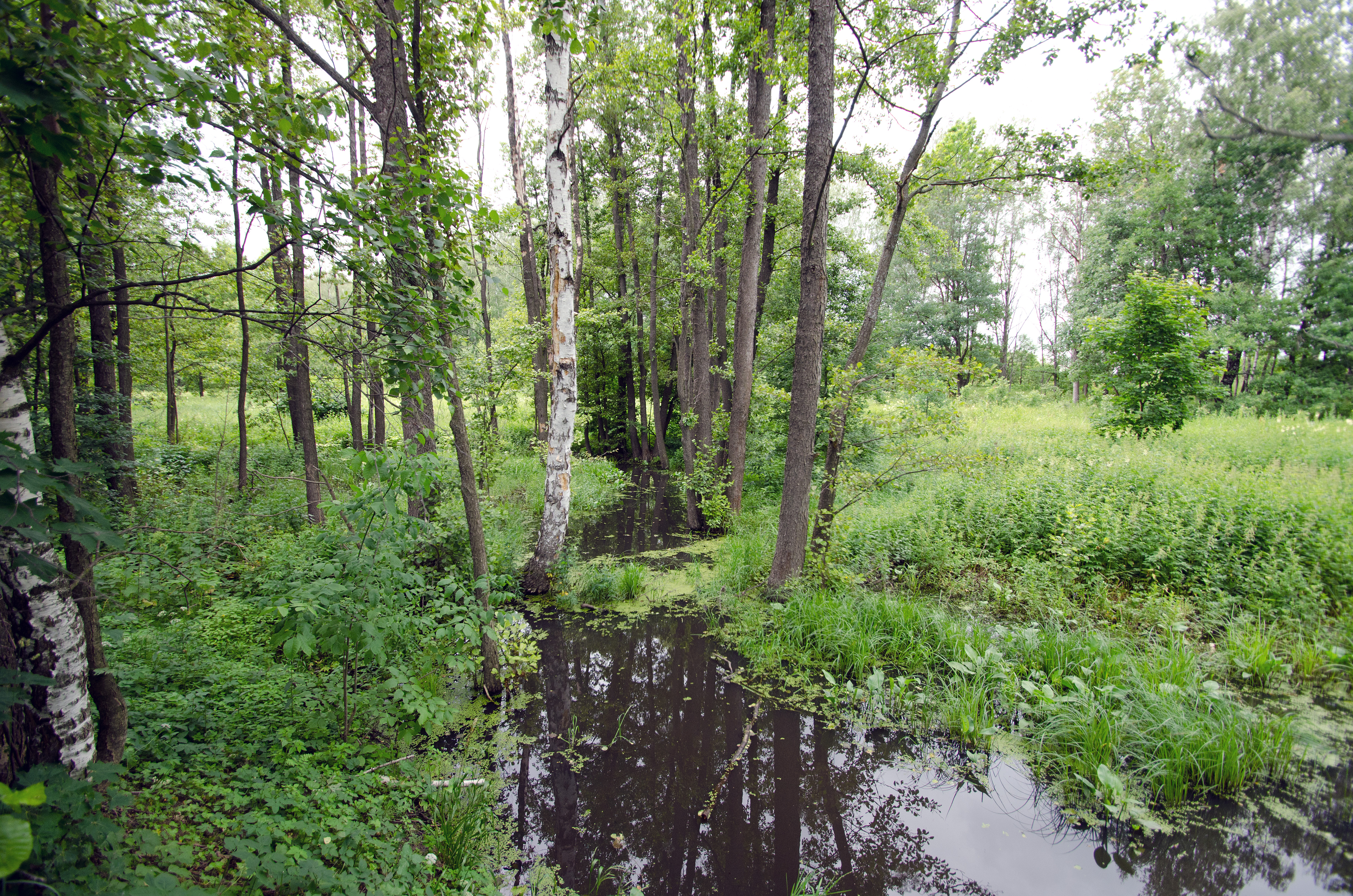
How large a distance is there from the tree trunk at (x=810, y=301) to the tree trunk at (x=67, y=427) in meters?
5.16

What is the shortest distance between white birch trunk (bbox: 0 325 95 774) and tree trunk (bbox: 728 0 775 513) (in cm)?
665

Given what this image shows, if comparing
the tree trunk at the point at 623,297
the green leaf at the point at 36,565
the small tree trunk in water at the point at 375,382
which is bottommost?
the green leaf at the point at 36,565

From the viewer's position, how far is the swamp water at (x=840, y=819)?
2730 millimetres

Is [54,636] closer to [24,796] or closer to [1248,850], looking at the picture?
[24,796]

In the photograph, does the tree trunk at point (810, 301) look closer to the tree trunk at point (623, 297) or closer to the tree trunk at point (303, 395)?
the tree trunk at point (303, 395)

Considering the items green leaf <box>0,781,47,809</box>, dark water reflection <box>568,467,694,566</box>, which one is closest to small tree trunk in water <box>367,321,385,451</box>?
green leaf <box>0,781,47,809</box>

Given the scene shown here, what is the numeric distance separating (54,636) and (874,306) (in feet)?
23.2

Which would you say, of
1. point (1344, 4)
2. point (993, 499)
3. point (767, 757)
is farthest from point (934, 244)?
point (767, 757)

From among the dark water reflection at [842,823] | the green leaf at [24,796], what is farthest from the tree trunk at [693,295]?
the green leaf at [24,796]

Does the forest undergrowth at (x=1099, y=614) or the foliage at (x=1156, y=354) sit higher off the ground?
the foliage at (x=1156, y=354)

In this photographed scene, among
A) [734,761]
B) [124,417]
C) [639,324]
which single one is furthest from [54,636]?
[639,324]

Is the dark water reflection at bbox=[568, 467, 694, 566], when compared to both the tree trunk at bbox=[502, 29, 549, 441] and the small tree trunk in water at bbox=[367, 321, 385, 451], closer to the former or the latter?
the tree trunk at bbox=[502, 29, 549, 441]

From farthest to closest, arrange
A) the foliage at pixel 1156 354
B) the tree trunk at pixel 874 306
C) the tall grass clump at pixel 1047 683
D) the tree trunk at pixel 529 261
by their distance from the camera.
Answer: the tree trunk at pixel 529 261, the foliage at pixel 1156 354, the tree trunk at pixel 874 306, the tall grass clump at pixel 1047 683

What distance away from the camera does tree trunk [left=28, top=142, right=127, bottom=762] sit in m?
1.97
